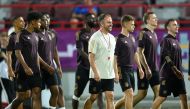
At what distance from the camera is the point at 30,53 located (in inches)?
537

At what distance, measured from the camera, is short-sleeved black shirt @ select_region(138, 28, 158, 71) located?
48.9 feet

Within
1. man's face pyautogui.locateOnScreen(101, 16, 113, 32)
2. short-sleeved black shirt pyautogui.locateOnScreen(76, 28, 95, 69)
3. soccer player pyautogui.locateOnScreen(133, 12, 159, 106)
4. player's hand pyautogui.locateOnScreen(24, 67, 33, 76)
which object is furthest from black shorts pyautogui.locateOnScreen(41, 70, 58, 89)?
soccer player pyautogui.locateOnScreen(133, 12, 159, 106)

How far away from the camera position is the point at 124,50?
1431 cm

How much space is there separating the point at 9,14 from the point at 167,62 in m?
10.5

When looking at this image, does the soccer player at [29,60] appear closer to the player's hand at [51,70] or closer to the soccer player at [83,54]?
the player's hand at [51,70]

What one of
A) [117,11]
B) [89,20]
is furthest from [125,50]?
[117,11]

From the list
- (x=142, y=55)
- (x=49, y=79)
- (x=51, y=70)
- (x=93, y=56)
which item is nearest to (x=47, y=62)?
(x=51, y=70)

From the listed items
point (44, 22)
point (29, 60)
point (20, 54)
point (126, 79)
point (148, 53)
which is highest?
point (44, 22)

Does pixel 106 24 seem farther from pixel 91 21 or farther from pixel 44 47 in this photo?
pixel 91 21

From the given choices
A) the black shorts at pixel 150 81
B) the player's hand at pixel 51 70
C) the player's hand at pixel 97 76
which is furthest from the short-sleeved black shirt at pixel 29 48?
the black shorts at pixel 150 81

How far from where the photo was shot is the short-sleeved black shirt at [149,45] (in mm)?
14904

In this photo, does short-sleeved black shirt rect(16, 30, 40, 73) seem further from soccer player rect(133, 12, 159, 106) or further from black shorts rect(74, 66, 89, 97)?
soccer player rect(133, 12, 159, 106)

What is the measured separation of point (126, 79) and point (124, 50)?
58 centimetres

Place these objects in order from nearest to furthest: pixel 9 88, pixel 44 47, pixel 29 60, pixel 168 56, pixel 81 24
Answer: pixel 29 60
pixel 168 56
pixel 44 47
pixel 9 88
pixel 81 24
